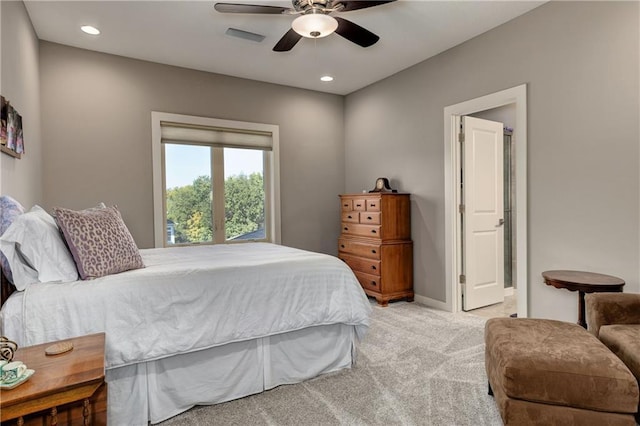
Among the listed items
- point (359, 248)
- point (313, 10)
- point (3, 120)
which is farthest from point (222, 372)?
point (359, 248)

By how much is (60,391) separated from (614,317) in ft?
8.56

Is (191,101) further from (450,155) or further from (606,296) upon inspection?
(606,296)

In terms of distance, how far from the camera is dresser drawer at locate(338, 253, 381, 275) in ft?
13.4

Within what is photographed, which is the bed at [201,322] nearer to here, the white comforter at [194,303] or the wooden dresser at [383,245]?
the white comforter at [194,303]

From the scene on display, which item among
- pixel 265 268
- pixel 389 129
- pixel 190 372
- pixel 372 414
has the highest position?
pixel 389 129

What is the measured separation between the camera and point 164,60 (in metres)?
3.88

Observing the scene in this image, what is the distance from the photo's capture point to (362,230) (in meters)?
4.30

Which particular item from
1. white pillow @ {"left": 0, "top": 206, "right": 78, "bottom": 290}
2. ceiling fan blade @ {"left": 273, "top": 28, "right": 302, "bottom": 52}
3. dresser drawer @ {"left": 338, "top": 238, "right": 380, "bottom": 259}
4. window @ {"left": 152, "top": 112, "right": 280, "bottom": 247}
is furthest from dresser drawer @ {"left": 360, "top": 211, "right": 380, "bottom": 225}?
white pillow @ {"left": 0, "top": 206, "right": 78, "bottom": 290}

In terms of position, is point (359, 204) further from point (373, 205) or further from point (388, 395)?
point (388, 395)

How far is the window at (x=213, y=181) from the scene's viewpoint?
4031mm

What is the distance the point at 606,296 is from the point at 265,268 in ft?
6.50

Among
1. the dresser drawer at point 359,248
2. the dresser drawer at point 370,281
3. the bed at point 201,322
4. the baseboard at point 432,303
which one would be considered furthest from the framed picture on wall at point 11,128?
the baseboard at point 432,303

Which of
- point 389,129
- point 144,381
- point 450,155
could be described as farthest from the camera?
point 389,129

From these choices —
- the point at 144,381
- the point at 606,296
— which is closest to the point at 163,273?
the point at 144,381
